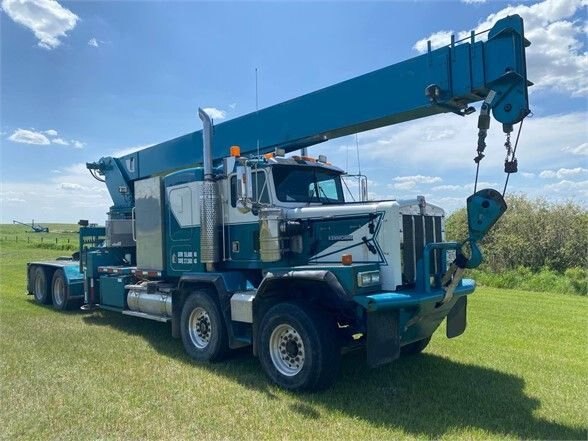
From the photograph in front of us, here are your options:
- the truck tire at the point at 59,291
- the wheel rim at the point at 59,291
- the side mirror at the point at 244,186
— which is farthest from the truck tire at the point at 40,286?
the side mirror at the point at 244,186

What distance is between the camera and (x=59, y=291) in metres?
12.6

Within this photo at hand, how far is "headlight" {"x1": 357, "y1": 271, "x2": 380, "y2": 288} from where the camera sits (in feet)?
18.6

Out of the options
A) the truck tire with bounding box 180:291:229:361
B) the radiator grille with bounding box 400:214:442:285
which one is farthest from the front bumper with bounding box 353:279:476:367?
the truck tire with bounding box 180:291:229:361

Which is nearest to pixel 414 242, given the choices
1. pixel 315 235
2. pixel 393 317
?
pixel 393 317

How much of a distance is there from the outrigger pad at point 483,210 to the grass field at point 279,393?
1.93 m

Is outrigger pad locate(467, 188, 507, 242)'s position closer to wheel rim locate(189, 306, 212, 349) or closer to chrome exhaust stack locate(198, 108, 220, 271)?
chrome exhaust stack locate(198, 108, 220, 271)

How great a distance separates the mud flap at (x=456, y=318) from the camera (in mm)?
6974

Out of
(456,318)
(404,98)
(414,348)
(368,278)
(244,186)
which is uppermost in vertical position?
(404,98)

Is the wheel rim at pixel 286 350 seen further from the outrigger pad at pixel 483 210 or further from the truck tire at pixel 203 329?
the outrigger pad at pixel 483 210

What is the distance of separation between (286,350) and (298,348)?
0.66 ft

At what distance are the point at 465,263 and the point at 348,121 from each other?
236 centimetres

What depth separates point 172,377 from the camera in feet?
21.4

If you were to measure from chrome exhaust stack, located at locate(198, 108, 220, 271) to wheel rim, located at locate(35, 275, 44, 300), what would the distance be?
7.75 meters

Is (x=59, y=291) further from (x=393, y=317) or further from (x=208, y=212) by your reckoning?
(x=393, y=317)
